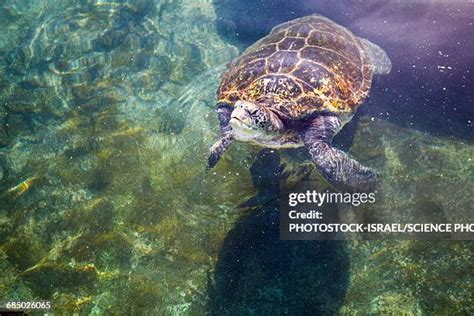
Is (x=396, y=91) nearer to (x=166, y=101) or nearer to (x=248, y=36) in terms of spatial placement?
(x=248, y=36)

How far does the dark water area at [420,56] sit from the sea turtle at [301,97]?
0.60 meters

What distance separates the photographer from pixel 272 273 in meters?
3.38

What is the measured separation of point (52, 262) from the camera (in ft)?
12.2

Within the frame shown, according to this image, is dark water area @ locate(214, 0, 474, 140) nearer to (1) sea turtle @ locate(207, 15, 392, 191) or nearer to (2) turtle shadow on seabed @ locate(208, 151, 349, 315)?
(1) sea turtle @ locate(207, 15, 392, 191)

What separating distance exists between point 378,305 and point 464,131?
92.0 inches

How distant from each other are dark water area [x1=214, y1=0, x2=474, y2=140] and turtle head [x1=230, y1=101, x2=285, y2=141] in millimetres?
1704

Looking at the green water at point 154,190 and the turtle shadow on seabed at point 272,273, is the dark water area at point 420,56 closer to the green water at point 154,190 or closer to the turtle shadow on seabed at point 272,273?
the green water at point 154,190

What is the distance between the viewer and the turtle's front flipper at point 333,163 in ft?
11.1

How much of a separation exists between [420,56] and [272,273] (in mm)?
3583

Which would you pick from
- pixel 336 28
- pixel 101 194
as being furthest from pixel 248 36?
pixel 101 194

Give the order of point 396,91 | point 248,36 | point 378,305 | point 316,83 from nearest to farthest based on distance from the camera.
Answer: point 378,305 < point 316,83 < point 396,91 < point 248,36

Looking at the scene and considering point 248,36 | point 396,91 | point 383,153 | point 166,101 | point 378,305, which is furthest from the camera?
point 248,36

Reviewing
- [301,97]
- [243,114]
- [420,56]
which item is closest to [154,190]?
[243,114]

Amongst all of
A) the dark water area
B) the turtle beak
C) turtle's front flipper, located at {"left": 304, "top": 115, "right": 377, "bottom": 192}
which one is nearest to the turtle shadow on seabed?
turtle's front flipper, located at {"left": 304, "top": 115, "right": 377, "bottom": 192}
